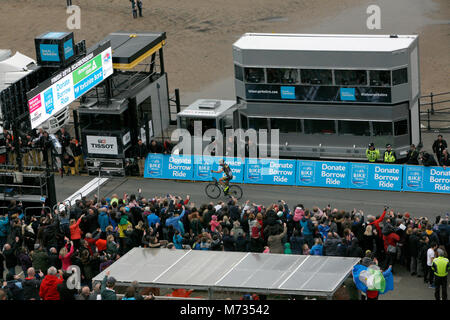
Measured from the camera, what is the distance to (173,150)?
3578 centimetres

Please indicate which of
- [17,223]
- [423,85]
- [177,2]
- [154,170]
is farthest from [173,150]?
[177,2]

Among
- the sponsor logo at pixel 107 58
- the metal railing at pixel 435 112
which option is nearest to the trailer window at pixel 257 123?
the sponsor logo at pixel 107 58

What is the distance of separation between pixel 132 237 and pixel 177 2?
114 feet

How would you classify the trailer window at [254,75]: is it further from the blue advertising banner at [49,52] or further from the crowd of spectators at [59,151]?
the blue advertising banner at [49,52]

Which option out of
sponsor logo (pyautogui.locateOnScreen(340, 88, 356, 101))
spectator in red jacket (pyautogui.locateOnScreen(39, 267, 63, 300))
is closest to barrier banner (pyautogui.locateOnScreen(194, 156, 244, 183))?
sponsor logo (pyautogui.locateOnScreen(340, 88, 356, 101))

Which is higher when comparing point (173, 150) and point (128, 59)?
point (128, 59)

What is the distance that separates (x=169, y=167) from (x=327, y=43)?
726cm

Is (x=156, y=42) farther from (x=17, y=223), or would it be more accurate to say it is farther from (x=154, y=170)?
(x=17, y=223)

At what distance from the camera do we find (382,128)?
34.0 metres

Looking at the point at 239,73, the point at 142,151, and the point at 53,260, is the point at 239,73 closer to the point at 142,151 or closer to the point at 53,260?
the point at 142,151

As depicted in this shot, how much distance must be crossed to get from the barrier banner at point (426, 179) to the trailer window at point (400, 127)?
2.26 meters

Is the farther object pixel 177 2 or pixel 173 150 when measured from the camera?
pixel 177 2
